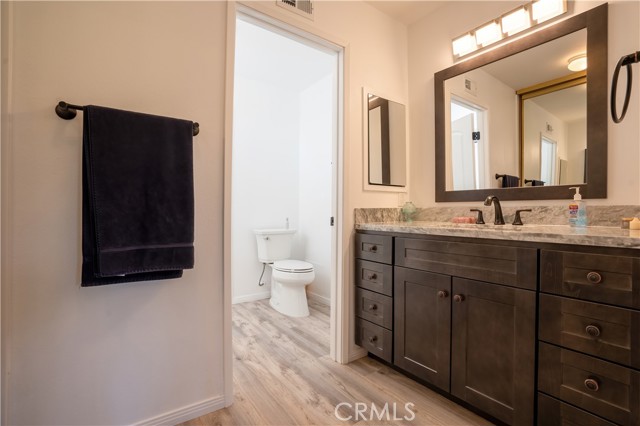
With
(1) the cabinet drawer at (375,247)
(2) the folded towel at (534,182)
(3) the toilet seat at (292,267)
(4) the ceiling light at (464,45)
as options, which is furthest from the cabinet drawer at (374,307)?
(4) the ceiling light at (464,45)

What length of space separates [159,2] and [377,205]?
65.3 inches

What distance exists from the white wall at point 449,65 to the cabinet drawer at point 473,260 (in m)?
0.65

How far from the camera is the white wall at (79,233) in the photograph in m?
1.09

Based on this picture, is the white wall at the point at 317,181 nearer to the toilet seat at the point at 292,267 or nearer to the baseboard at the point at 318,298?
the baseboard at the point at 318,298

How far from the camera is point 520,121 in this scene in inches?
72.1

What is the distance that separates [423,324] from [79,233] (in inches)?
65.2

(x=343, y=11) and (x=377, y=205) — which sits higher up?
(x=343, y=11)

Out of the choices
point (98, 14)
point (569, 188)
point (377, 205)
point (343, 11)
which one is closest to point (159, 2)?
point (98, 14)

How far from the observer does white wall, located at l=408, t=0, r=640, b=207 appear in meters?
1.42

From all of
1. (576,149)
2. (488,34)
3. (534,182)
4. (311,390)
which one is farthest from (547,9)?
(311,390)

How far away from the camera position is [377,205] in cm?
218

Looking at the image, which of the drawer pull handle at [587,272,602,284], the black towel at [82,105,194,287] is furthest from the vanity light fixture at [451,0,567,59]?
the black towel at [82,105,194,287]

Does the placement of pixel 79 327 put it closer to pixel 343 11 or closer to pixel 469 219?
pixel 469 219

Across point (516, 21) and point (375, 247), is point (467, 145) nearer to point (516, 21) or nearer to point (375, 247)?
point (516, 21)
